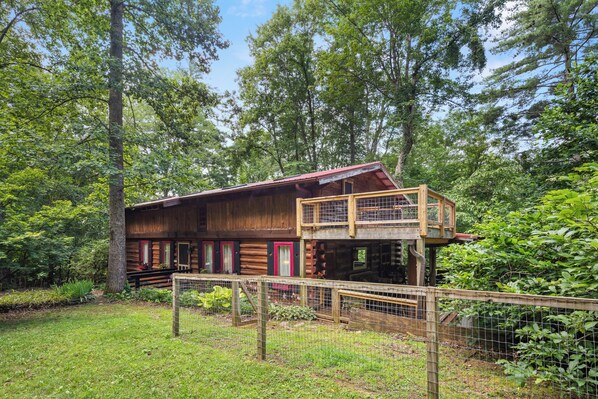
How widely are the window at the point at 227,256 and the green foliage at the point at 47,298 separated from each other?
200 inches

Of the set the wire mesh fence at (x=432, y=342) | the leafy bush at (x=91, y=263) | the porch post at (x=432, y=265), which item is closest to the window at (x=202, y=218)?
the wire mesh fence at (x=432, y=342)

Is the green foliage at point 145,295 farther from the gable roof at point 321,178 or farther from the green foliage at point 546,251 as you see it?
the green foliage at point 546,251

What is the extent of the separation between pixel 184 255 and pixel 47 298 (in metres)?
6.19

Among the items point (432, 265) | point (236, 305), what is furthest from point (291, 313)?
point (432, 265)

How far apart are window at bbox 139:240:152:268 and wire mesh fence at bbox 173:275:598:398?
452 inches

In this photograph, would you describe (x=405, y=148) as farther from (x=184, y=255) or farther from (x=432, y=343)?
(x=432, y=343)

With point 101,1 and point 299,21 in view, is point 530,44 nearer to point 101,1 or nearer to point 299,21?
point 299,21

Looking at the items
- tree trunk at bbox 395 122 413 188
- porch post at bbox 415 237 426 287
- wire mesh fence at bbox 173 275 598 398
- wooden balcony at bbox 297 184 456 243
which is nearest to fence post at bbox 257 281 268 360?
wire mesh fence at bbox 173 275 598 398

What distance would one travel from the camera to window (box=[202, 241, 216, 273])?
1419cm

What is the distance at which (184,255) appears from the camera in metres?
15.7

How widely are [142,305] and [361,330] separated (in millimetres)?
7845

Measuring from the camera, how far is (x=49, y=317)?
849 cm

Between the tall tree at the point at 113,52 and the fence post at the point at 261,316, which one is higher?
the tall tree at the point at 113,52

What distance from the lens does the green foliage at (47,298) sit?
9352mm
